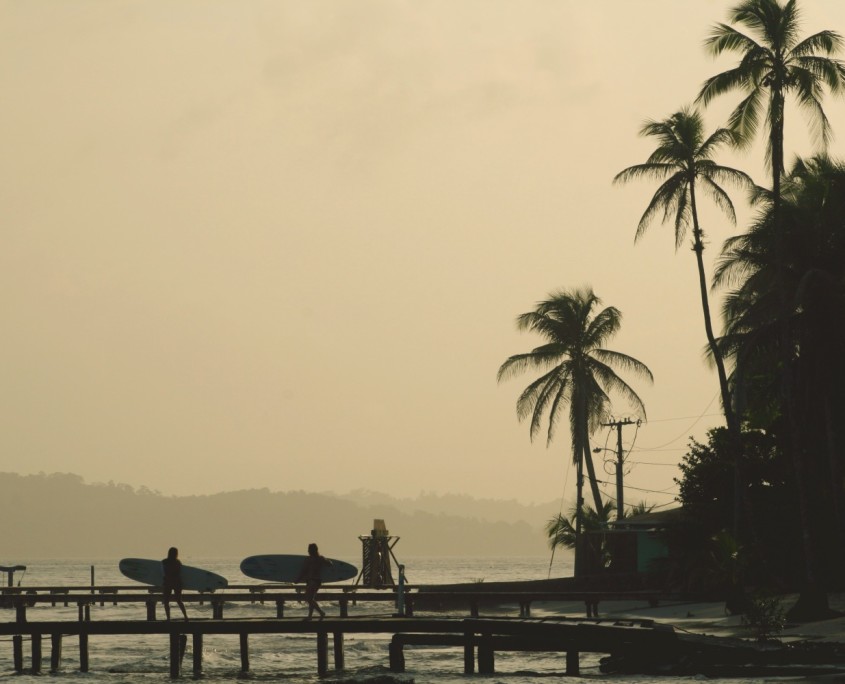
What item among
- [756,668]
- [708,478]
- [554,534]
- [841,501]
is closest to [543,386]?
[554,534]

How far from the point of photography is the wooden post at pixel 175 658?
1271 inches

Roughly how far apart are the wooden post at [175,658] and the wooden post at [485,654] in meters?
7.35

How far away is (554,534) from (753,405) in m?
24.5

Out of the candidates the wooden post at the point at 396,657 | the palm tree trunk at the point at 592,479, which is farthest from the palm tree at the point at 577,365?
the wooden post at the point at 396,657

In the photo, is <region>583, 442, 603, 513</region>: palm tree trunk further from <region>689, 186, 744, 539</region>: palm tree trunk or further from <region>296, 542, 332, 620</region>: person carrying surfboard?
<region>296, 542, 332, 620</region>: person carrying surfboard

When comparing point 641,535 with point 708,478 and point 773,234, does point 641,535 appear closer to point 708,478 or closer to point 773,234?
point 708,478

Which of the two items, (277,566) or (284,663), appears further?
(277,566)

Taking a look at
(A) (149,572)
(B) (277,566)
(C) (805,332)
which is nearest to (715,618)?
(C) (805,332)

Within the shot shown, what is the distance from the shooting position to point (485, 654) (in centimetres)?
3198

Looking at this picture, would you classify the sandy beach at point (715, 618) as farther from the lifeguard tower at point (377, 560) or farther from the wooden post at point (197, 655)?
the wooden post at point (197, 655)

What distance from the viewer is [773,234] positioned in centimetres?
4200

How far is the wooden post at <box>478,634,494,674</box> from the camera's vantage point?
3164cm

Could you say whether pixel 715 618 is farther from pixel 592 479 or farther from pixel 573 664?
pixel 592 479

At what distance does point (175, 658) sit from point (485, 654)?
7.56 metres
